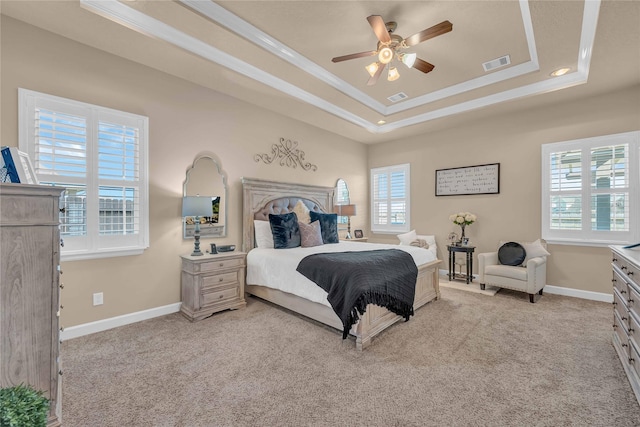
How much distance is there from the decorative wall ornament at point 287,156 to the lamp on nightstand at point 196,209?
4.18 ft

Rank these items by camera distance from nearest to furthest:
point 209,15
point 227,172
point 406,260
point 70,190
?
point 209,15 → point 70,190 → point 406,260 → point 227,172

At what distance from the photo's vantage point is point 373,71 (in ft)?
9.38

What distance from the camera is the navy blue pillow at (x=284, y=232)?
12.9 ft

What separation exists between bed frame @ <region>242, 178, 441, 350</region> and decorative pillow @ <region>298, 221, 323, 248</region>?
0.64m

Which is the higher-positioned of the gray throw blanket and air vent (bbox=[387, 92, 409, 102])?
air vent (bbox=[387, 92, 409, 102])

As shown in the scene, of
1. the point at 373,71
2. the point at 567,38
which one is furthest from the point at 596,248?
the point at 373,71

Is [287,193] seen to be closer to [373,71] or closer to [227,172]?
[227,172]

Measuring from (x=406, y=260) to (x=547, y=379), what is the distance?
1527 mm

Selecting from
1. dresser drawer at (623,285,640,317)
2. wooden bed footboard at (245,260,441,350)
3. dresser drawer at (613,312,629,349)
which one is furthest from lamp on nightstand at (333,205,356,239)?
dresser drawer at (623,285,640,317)

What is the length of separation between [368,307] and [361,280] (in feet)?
0.99

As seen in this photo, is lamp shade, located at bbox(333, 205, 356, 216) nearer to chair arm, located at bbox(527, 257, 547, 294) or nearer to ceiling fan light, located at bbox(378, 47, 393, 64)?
chair arm, located at bbox(527, 257, 547, 294)

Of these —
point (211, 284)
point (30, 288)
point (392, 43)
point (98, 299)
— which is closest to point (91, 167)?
point (98, 299)

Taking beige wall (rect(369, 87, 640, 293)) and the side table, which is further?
the side table

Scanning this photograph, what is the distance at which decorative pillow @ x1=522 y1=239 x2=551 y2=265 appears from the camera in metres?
4.09
